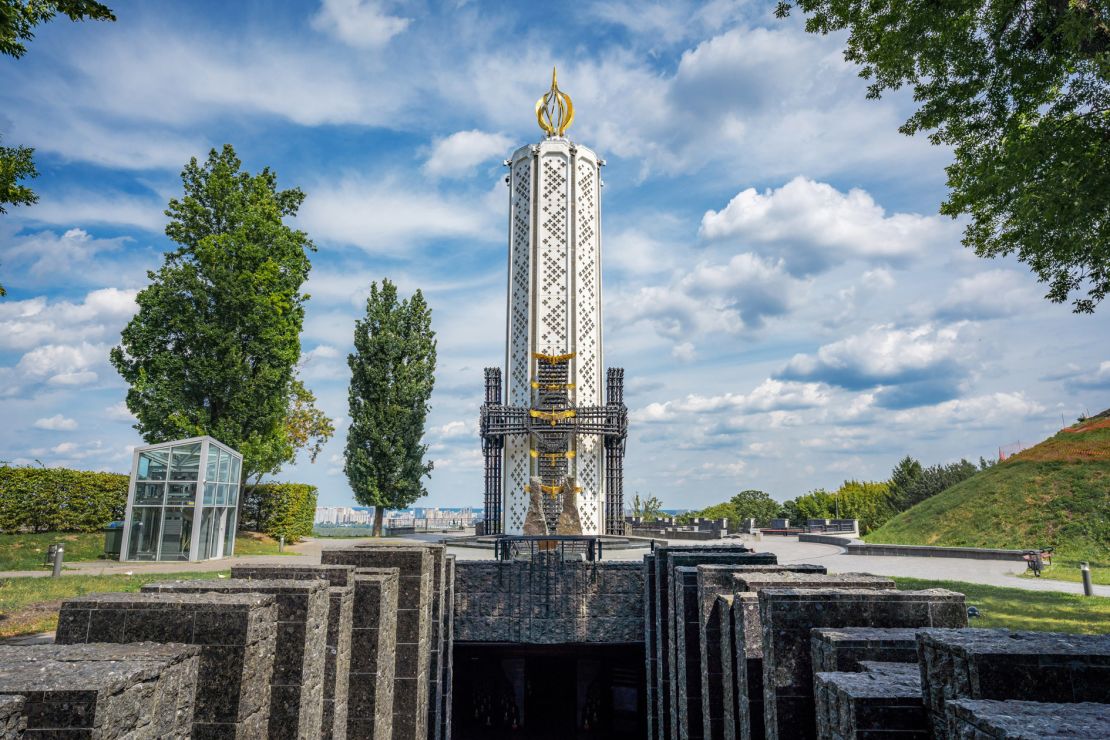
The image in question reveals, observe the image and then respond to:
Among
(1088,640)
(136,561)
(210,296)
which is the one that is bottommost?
(136,561)

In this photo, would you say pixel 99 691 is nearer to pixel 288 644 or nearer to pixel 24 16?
pixel 288 644

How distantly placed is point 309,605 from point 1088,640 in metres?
5.12

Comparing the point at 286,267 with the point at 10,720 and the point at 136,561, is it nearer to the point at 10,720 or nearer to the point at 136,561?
the point at 136,561

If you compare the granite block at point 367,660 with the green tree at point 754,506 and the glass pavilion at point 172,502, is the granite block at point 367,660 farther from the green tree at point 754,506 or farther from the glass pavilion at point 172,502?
the green tree at point 754,506

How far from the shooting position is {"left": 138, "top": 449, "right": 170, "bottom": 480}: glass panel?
19109 millimetres

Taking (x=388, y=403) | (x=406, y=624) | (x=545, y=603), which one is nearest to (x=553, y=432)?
(x=388, y=403)

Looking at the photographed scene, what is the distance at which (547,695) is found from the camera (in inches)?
647

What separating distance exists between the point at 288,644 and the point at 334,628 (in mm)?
1004

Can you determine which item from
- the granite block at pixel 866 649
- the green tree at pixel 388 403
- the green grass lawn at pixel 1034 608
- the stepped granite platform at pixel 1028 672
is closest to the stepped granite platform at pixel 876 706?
the stepped granite platform at pixel 1028 672

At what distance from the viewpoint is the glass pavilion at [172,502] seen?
18.8m

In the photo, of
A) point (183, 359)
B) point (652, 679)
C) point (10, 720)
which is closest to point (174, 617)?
point (10, 720)

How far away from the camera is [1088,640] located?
10.4 feet

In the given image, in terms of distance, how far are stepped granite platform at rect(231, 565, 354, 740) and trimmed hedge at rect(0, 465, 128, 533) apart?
19124mm

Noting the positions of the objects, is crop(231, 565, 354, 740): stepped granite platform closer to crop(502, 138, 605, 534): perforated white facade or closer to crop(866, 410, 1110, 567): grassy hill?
crop(502, 138, 605, 534): perforated white facade
